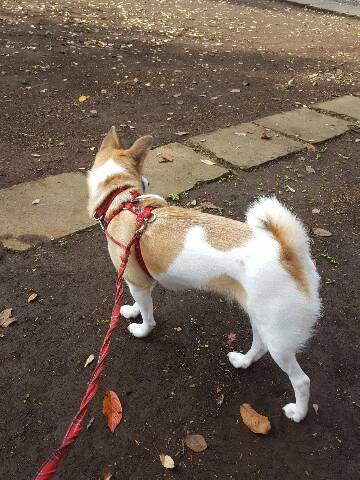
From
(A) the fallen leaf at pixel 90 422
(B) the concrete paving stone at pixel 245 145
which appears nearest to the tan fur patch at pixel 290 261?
(A) the fallen leaf at pixel 90 422

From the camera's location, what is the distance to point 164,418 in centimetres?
285

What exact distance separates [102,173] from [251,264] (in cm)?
135

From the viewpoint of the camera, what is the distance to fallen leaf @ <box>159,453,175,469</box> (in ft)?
8.55

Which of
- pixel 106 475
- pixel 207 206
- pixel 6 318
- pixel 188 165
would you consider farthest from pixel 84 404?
pixel 188 165

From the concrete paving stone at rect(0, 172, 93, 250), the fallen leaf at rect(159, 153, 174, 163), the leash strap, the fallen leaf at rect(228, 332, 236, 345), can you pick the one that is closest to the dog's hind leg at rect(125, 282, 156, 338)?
the leash strap

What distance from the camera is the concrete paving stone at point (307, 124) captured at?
627 cm

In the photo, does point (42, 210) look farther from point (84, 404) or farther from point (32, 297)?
point (84, 404)

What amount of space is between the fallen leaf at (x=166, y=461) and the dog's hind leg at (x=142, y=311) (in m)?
0.95

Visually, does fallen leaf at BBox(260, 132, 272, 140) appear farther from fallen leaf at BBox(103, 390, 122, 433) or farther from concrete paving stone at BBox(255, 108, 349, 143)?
fallen leaf at BBox(103, 390, 122, 433)

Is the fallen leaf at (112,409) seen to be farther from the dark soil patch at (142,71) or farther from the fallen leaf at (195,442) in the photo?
the dark soil patch at (142,71)

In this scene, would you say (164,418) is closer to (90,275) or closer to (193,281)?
(193,281)

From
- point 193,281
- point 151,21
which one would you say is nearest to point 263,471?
point 193,281

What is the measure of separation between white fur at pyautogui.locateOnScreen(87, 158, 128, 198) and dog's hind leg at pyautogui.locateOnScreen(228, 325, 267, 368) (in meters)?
1.51

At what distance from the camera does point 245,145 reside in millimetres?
5922
